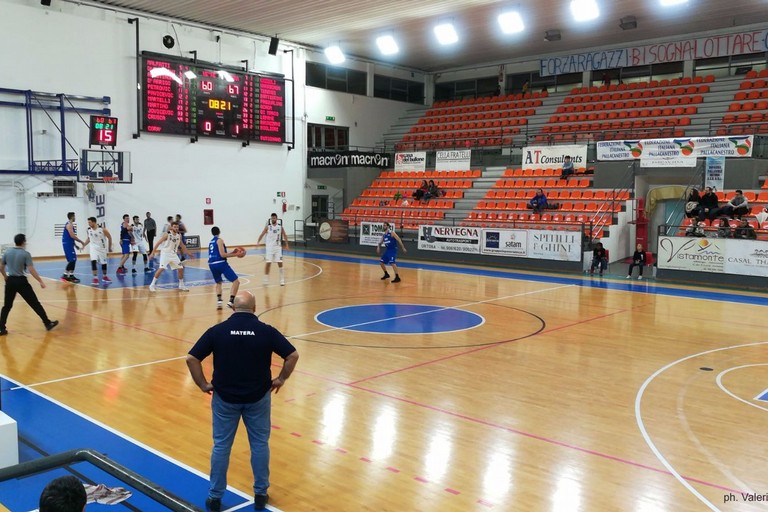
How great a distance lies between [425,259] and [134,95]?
1259 cm

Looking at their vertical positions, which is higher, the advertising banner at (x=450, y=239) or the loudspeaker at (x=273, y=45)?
the loudspeaker at (x=273, y=45)

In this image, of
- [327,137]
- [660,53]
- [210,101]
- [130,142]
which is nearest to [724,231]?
[660,53]

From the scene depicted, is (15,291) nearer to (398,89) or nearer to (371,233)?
(371,233)

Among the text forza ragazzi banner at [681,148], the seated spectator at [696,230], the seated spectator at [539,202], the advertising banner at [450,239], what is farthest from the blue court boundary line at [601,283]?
the text forza ragazzi banner at [681,148]

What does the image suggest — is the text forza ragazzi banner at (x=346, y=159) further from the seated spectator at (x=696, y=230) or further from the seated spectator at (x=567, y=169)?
the seated spectator at (x=696, y=230)

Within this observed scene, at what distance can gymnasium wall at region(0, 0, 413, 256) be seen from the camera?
21.7 meters

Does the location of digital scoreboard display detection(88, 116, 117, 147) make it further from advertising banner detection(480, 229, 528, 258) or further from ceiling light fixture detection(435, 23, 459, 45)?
advertising banner detection(480, 229, 528, 258)

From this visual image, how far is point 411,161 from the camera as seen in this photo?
29578 millimetres

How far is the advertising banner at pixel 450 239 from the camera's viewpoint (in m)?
23.1

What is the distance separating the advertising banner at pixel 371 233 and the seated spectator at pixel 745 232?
12552mm

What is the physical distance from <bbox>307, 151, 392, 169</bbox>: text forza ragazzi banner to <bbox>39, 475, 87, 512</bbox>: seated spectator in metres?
28.3

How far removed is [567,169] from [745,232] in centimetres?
834

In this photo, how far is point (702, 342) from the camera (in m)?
10.7

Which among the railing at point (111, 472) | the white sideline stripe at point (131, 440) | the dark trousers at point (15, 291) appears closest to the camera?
the railing at point (111, 472)
